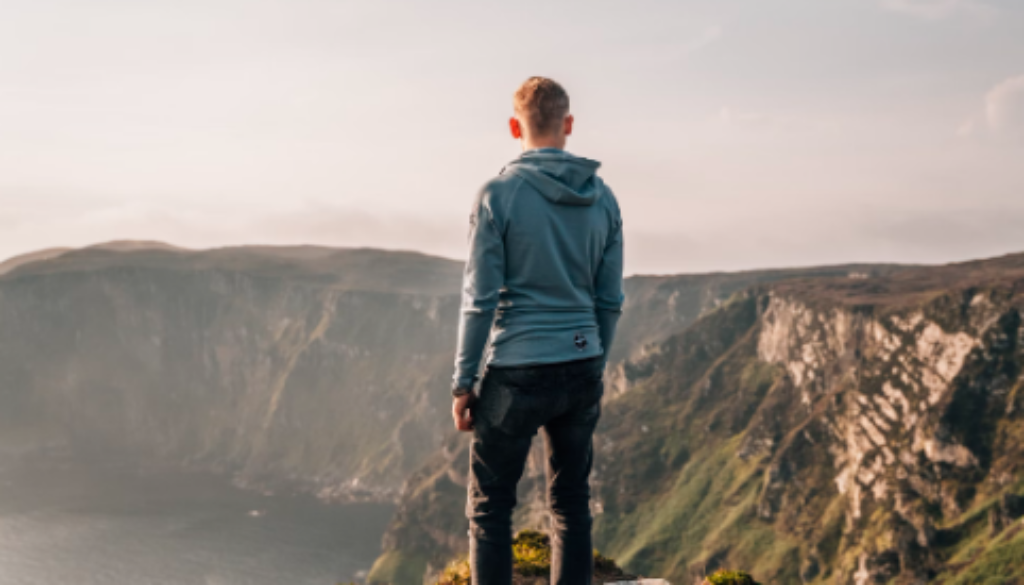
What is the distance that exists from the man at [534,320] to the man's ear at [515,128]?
10 mm

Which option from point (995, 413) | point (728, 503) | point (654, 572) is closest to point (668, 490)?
point (728, 503)

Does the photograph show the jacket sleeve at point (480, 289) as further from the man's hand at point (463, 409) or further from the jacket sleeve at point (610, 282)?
the jacket sleeve at point (610, 282)

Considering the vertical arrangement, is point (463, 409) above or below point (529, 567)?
above

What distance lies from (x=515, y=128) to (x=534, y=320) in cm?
192

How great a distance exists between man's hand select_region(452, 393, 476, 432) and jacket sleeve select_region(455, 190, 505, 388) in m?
0.14

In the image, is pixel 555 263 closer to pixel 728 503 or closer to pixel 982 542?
pixel 982 542

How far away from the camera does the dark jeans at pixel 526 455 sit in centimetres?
736

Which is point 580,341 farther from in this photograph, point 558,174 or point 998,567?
point 998,567

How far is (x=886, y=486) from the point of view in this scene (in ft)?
495

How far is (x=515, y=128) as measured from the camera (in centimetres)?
792

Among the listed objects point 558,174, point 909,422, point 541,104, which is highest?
point 541,104

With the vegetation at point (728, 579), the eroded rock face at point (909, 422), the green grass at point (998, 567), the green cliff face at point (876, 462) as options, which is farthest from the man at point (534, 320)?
the eroded rock face at point (909, 422)

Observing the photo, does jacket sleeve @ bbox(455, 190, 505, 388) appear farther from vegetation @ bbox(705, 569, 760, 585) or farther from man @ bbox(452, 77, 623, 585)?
vegetation @ bbox(705, 569, 760, 585)

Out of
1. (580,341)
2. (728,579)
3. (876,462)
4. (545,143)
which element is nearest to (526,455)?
(580,341)
